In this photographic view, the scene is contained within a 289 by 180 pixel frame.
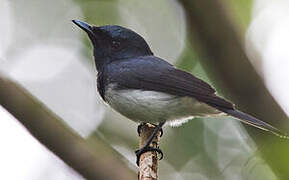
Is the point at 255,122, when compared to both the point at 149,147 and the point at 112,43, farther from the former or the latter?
the point at 112,43

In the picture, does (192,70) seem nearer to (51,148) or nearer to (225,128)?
(225,128)

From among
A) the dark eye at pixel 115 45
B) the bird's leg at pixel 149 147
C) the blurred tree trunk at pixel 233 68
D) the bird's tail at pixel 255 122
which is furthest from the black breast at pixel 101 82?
the blurred tree trunk at pixel 233 68

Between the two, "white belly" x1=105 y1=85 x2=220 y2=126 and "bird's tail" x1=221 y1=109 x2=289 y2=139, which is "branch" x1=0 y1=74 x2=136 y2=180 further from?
"white belly" x1=105 y1=85 x2=220 y2=126

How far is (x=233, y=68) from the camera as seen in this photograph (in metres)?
2.43

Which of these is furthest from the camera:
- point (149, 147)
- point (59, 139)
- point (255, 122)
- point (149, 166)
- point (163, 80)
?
point (163, 80)

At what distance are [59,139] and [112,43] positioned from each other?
6.58 ft

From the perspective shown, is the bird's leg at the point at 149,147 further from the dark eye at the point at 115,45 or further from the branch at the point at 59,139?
the dark eye at the point at 115,45

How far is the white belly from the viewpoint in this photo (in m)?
3.54

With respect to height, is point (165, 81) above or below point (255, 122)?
above

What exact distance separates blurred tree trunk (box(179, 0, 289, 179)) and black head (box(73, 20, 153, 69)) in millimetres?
1596

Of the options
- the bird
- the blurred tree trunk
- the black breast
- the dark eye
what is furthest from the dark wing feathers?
the blurred tree trunk

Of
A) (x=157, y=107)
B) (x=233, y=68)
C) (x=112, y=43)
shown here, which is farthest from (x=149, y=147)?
(x=112, y=43)

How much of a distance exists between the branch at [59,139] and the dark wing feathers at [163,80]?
118 centimetres

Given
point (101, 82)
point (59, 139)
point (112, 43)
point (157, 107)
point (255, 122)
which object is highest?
point (112, 43)
